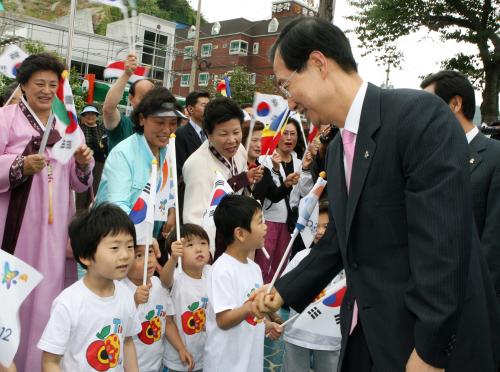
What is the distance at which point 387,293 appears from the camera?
6.23 feet

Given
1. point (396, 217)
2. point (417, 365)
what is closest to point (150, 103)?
point (396, 217)

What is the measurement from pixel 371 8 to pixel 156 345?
38.6 feet

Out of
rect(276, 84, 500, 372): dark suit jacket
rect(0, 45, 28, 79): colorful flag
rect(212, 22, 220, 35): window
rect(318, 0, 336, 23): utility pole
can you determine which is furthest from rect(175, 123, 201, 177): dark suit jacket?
rect(212, 22, 220, 35): window

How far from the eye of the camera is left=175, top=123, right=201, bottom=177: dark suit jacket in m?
5.07

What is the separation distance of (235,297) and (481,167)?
156cm

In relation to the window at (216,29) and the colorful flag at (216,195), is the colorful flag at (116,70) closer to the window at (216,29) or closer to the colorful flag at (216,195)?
the colorful flag at (216,195)

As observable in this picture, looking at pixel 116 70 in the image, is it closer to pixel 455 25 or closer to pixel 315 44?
pixel 315 44

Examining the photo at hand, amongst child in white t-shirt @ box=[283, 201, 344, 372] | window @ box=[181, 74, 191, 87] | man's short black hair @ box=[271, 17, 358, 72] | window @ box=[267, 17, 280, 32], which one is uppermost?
window @ box=[267, 17, 280, 32]

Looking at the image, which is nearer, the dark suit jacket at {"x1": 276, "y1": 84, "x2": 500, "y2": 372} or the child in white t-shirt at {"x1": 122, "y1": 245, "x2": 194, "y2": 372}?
the dark suit jacket at {"x1": 276, "y1": 84, "x2": 500, "y2": 372}

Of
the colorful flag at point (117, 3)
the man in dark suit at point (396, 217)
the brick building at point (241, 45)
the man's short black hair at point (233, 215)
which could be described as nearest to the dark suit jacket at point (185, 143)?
the colorful flag at point (117, 3)

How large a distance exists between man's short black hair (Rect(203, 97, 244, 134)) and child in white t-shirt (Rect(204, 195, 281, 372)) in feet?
2.63

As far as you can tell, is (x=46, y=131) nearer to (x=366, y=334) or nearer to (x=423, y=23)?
(x=366, y=334)

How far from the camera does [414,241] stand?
68.8 inches

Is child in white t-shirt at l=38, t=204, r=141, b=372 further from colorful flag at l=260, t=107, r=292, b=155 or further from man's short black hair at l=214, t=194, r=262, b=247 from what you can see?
colorful flag at l=260, t=107, r=292, b=155
